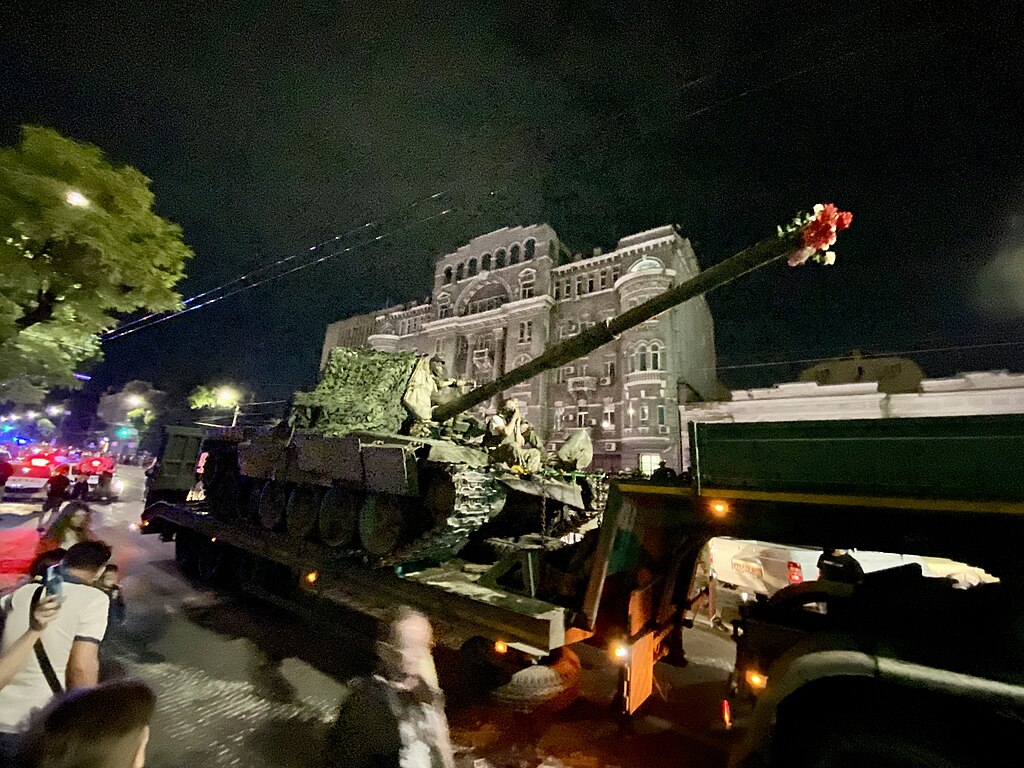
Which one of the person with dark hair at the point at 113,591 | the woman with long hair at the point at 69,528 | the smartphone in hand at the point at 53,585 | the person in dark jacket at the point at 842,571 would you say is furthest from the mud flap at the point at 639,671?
the woman with long hair at the point at 69,528

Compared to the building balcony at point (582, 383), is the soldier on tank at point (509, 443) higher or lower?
lower

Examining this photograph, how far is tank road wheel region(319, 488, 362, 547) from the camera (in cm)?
706

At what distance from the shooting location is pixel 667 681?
5895 mm

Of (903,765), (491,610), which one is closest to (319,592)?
(491,610)

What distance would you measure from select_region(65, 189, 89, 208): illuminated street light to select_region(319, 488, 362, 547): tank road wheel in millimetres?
10348

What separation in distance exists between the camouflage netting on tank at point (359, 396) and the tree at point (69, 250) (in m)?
8.34

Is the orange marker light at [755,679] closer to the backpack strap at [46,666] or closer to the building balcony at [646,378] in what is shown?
the backpack strap at [46,666]

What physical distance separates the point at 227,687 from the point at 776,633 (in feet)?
17.3

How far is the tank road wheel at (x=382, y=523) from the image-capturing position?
6449 millimetres

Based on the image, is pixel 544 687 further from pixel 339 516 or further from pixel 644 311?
pixel 644 311

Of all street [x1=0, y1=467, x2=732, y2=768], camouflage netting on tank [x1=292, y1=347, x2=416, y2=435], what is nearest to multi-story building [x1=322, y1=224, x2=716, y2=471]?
camouflage netting on tank [x1=292, y1=347, x2=416, y2=435]

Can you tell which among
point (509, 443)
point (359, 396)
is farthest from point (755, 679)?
point (359, 396)

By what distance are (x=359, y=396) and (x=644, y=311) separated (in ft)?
15.9

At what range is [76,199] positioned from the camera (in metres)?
11.4
